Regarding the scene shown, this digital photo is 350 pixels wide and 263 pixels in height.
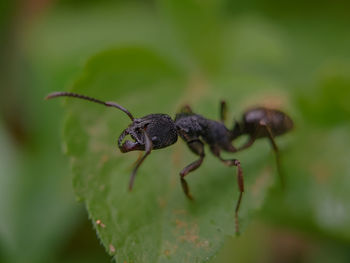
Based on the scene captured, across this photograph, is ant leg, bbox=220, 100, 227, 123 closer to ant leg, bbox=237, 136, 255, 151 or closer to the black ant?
the black ant

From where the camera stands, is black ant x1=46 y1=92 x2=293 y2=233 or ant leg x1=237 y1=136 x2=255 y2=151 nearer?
black ant x1=46 y1=92 x2=293 y2=233

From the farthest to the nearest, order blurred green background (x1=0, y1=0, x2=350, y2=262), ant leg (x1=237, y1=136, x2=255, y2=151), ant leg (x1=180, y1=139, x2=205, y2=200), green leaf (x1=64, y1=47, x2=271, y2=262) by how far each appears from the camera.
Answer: blurred green background (x1=0, y1=0, x2=350, y2=262) → ant leg (x1=237, y1=136, x2=255, y2=151) → ant leg (x1=180, y1=139, x2=205, y2=200) → green leaf (x1=64, y1=47, x2=271, y2=262)

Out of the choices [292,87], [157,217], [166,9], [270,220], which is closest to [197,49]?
[166,9]

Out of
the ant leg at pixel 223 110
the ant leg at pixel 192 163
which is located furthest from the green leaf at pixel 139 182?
the ant leg at pixel 223 110

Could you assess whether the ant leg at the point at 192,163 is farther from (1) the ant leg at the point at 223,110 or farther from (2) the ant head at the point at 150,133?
(1) the ant leg at the point at 223,110

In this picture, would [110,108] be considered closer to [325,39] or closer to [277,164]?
[277,164]

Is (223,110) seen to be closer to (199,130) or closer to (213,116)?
(213,116)

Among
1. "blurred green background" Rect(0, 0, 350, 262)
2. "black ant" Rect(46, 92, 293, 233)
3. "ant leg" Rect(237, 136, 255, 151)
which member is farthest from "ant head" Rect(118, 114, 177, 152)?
"ant leg" Rect(237, 136, 255, 151)
